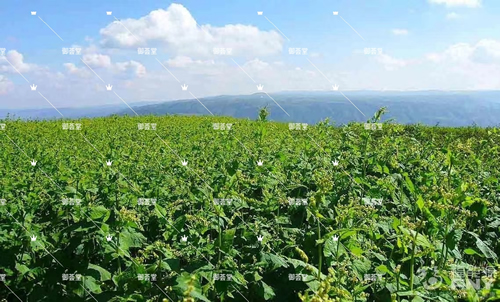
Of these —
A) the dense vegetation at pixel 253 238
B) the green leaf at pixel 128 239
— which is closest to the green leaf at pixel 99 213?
the dense vegetation at pixel 253 238

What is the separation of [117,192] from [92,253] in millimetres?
479

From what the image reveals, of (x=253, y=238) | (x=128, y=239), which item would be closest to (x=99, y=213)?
(x=128, y=239)

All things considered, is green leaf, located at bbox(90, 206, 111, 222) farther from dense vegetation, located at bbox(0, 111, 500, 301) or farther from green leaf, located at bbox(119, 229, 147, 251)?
green leaf, located at bbox(119, 229, 147, 251)

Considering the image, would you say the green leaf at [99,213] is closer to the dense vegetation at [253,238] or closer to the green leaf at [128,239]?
the dense vegetation at [253,238]

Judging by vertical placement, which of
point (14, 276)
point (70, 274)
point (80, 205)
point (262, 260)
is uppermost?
point (80, 205)

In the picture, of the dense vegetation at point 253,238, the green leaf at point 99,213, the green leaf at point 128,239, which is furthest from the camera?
the green leaf at point 99,213

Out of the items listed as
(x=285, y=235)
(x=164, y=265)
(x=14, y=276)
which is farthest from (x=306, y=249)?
(x=14, y=276)

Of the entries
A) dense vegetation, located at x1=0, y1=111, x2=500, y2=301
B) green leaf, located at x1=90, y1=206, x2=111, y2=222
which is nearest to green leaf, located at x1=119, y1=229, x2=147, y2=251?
dense vegetation, located at x1=0, y1=111, x2=500, y2=301

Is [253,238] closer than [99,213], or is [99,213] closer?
[99,213]

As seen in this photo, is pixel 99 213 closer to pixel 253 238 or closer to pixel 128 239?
pixel 128 239

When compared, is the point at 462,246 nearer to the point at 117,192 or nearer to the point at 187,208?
the point at 187,208

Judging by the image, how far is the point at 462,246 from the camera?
3.87 meters

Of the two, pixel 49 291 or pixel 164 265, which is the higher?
pixel 164 265

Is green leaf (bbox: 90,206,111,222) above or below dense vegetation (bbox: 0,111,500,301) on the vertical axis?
above
